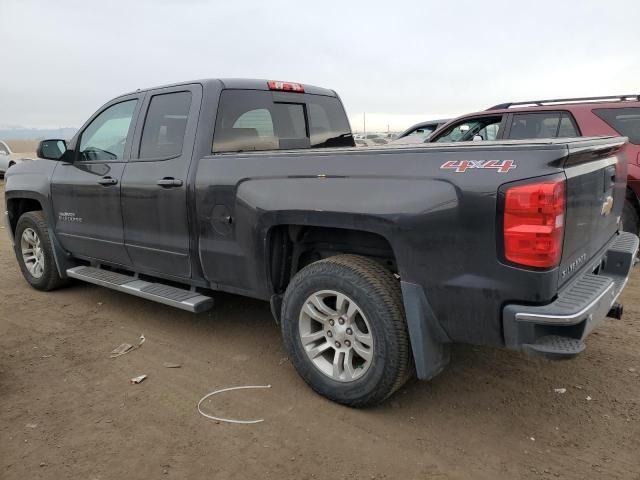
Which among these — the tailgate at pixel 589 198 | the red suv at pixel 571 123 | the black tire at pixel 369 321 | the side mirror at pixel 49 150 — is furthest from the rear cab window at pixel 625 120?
the side mirror at pixel 49 150

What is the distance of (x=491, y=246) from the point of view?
2.46 metres

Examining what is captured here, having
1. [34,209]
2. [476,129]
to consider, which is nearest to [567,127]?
[476,129]

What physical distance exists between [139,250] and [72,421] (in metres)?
1.58

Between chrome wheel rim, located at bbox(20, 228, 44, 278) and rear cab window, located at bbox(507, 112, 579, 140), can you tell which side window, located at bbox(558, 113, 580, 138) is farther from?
chrome wheel rim, located at bbox(20, 228, 44, 278)

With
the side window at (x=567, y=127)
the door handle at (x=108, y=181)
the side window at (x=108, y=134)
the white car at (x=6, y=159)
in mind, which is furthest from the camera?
the white car at (x=6, y=159)

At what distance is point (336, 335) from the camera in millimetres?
3121

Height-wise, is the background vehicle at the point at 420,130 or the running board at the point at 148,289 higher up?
the background vehicle at the point at 420,130

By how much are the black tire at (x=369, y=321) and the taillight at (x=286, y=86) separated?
6.16 feet

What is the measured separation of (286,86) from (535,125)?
3460 millimetres

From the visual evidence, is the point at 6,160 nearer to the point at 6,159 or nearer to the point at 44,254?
the point at 6,159

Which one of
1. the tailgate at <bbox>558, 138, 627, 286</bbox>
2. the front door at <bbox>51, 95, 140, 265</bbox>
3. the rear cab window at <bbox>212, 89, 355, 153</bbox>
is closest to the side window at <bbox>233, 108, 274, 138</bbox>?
the rear cab window at <bbox>212, 89, 355, 153</bbox>

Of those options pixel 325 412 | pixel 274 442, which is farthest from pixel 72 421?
pixel 325 412

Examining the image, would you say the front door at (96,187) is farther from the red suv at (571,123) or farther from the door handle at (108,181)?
the red suv at (571,123)

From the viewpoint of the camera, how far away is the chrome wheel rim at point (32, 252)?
554 centimetres
